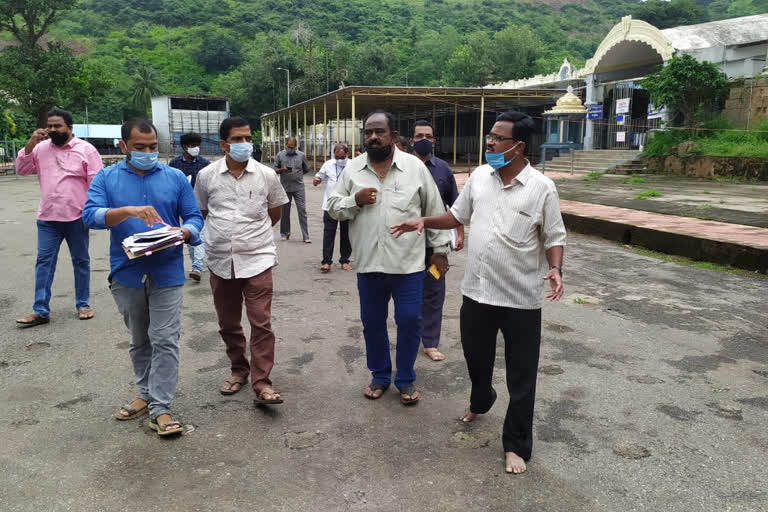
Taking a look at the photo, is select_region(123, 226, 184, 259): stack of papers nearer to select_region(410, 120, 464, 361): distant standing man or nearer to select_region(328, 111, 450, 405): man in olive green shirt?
select_region(328, 111, 450, 405): man in olive green shirt

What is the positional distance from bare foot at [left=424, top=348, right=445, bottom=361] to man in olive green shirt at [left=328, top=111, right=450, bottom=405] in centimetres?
76

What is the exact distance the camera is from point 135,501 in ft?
8.68

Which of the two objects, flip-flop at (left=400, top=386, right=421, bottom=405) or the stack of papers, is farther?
flip-flop at (left=400, top=386, right=421, bottom=405)

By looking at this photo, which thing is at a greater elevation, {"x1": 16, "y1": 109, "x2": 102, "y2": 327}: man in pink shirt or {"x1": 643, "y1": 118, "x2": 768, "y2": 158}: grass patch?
{"x1": 643, "y1": 118, "x2": 768, "y2": 158}: grass patch

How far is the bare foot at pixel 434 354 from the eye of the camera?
4453 millimetres

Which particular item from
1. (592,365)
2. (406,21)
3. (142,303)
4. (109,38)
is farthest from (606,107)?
(109,38)

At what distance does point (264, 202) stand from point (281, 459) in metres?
1.59

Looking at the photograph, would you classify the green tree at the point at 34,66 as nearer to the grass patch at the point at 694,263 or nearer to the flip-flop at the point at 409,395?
the grass patch at the point at 694,263

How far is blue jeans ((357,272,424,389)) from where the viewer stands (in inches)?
143

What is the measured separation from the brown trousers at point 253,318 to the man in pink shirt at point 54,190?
219 cm

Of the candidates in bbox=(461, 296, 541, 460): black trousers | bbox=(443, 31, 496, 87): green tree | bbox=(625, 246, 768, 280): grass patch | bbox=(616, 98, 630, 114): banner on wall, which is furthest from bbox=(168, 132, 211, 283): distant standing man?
bbox=(443, 31, 496, 87): green tree

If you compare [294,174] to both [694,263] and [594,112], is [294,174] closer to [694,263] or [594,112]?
[694,263]

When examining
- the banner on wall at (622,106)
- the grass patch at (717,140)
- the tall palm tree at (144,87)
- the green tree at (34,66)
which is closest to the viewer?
the grass patch at (717,140)

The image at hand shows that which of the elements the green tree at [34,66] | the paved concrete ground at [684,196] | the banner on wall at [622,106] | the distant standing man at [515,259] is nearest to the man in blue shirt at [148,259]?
the distant standing man at [515,259]
